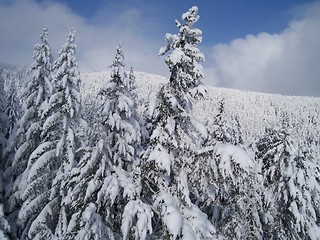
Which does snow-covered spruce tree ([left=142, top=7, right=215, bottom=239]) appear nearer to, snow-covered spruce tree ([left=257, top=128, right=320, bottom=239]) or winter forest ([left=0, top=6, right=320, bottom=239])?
winter forest ([left=0, top=6, right=320, bottom=239])

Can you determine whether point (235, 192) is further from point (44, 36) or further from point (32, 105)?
point (44, 36)

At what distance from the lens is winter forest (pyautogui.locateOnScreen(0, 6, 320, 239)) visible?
33.4ft

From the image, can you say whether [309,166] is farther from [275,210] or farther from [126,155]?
[126,155]

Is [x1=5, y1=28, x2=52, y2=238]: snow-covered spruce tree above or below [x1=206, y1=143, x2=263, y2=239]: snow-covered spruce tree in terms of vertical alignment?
above

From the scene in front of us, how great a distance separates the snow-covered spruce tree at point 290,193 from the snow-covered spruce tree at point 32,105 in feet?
52.2

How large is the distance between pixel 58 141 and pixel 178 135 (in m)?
9.98

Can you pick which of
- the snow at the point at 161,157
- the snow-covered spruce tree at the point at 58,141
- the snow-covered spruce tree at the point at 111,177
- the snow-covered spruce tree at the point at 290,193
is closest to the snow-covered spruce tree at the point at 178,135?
the snow at the point at 161,157

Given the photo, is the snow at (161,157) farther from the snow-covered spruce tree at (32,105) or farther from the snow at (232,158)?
the snow-covered spruce tree at (32,105)

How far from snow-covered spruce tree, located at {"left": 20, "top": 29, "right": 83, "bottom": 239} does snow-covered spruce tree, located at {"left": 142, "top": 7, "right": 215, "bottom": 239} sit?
8.39m

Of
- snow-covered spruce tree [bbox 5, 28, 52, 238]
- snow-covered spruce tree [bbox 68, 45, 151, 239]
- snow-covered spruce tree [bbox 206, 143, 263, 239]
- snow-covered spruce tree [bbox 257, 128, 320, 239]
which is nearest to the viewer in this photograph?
snow-covered spruce tree [bbox 206, 143, 263, 239]

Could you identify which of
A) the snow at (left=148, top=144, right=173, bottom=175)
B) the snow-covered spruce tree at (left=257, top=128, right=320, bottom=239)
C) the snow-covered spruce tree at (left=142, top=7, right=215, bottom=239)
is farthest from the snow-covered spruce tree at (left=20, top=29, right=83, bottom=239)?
the snow-covered spruce tree at (left=257, top=128, right=320, bottom=239)

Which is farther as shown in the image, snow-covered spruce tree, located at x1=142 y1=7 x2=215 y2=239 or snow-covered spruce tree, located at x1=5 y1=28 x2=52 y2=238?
snow-covered spruce tree, located at x1=5 y1=28 x2=52 y2=238

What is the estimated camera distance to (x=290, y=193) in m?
21.5

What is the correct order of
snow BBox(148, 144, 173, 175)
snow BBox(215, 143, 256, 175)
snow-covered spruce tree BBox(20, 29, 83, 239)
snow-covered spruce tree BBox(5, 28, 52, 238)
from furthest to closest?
snow-covered spruce tree BBox(5, 28, 52, 238) → snow-covered spruce tree BBox(20, 29, 83, 239) → snow BBox(148, 144, 173, 175) → snow BBox(215, 143, 256, 175)
